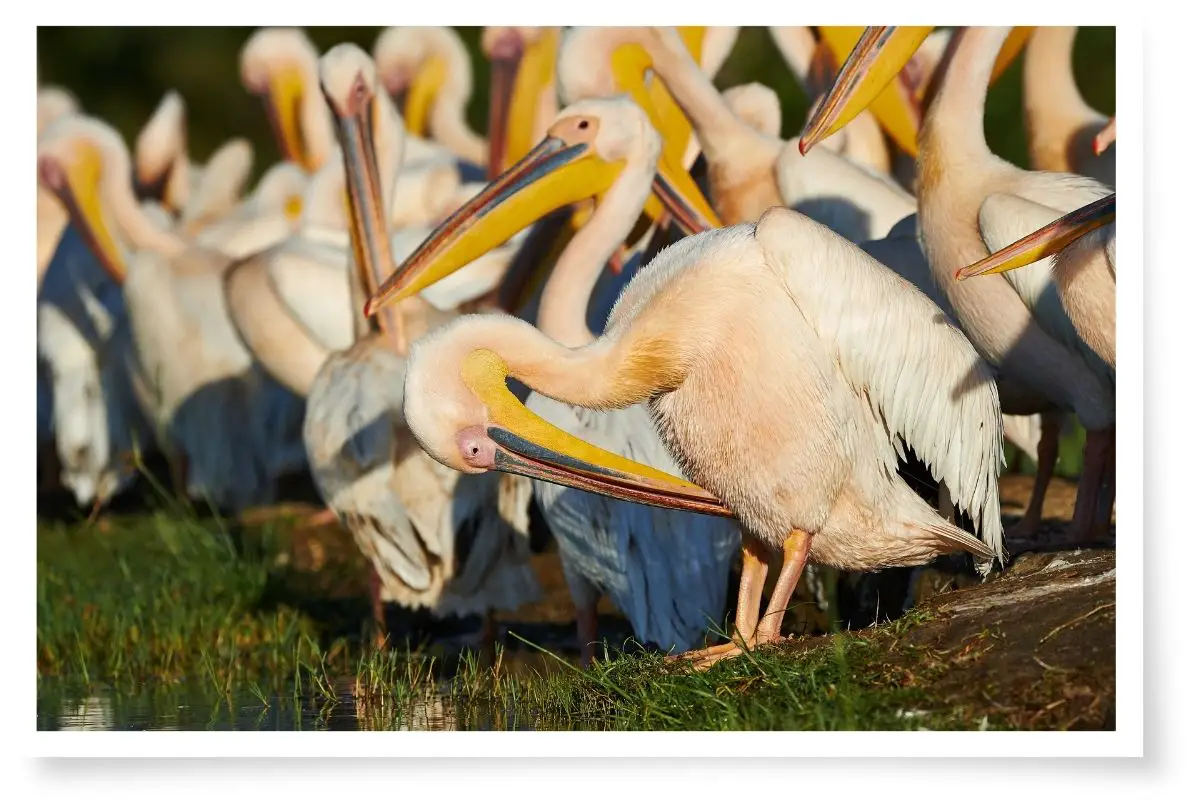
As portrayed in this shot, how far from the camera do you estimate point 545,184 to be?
5.71 metres

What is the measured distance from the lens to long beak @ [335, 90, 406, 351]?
6.37 meters

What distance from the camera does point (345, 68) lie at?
6.67 metres

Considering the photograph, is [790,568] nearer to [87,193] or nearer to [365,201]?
[365,201]

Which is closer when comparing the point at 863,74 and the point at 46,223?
the point at 863,74

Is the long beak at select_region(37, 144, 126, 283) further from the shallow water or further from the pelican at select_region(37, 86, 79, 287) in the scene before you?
the shallow water

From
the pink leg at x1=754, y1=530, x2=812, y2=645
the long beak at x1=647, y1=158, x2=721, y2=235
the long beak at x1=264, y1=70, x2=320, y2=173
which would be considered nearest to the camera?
the pink leg at x1=754, y1=530, x2=812, y2=645

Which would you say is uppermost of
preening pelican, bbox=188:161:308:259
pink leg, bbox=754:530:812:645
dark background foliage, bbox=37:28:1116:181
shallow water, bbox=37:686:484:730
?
dark background foliage, bbox=37:28:1116:181

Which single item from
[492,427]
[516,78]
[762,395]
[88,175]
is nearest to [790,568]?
[762,395]

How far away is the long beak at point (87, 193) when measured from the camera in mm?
8867

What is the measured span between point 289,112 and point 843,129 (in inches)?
166

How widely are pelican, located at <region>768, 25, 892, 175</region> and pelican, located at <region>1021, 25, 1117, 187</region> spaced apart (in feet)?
2.58

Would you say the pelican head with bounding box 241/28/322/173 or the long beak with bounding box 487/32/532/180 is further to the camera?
the pelican head with bounding box 241/28/322/173

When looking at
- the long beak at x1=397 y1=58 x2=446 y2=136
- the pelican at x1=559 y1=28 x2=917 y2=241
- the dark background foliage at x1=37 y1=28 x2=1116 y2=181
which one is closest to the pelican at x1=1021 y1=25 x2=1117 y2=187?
the pelican at x1=559 y1=28 x2=917 y2=241

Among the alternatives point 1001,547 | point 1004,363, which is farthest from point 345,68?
point 1001,547
